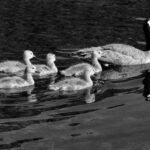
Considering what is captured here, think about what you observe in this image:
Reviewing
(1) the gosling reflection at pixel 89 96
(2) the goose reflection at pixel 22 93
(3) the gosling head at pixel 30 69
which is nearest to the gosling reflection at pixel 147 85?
(1) the gosling reflection at pixel 89 96

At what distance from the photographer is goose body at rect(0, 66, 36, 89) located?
17219mm

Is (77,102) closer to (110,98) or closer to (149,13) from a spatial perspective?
(110,98)

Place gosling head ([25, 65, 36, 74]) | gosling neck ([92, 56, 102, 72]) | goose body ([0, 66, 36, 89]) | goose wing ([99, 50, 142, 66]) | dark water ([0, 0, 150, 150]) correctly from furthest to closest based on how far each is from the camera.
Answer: goose wing ([99, 50, 142, 66]) → gosling neck ([92, 56, 102, 72]) → gosling head ([25, 65, 36, 74]) → goose body ([0, 66, 36, 89]) → dark water ([0, 0, 150, 150])

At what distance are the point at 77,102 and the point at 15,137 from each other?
116 inches

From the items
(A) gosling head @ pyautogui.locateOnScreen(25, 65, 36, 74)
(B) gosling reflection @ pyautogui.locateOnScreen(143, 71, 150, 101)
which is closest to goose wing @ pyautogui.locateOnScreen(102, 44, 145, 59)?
(B) gosling reflection @ pyautogui.locateOnScreen(143, 71, 150, 101)

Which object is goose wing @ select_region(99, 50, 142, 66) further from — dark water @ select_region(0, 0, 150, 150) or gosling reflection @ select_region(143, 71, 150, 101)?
gosling reflection @ select_region(143, 71, 150, 101)

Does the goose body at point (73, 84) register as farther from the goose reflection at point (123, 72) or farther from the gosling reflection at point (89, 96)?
the goose reflection at point (123, 72)

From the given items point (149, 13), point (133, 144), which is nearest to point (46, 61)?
point (133, 144)

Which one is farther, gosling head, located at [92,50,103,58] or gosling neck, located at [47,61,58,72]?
gosling head, located at [92,50,103,58]

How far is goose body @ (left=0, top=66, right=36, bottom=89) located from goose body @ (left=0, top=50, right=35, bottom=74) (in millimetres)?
999

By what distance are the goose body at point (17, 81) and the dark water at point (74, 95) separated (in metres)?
0.30

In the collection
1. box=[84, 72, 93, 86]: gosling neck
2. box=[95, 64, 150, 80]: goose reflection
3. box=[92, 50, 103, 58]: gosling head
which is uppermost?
box=[92, 50, 103, 58]: gosling head

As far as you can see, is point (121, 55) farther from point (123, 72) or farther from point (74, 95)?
point (74, 95)

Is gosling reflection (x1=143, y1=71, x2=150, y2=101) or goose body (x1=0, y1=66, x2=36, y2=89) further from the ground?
goose body (x1=0, y1=66, x2=36, y2=89)
